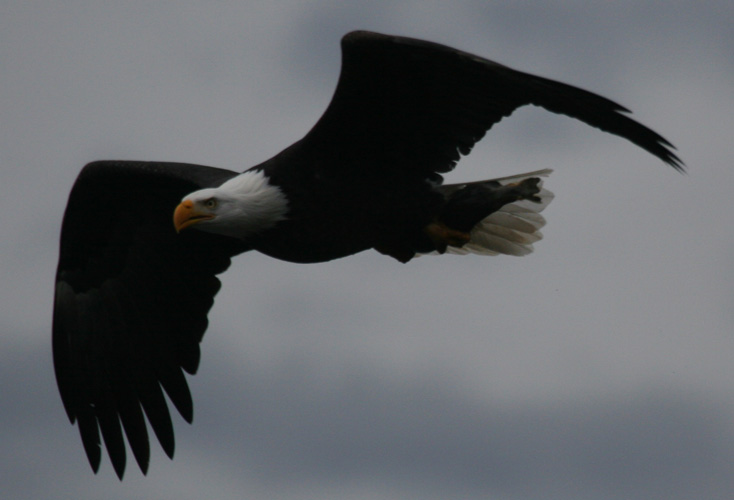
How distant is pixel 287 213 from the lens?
6.86 m

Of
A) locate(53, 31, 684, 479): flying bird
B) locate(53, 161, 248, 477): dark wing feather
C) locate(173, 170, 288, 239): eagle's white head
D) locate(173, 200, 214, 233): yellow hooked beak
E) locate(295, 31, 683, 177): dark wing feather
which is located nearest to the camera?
locate(295, 31, 683, 177): dark wing feather

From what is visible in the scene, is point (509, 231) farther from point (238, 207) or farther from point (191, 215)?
point (191, 215)

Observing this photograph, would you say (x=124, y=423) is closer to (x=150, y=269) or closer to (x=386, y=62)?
(x=150, y=269)

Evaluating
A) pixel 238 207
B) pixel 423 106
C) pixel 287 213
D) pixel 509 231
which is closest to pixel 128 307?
pixel 238 207

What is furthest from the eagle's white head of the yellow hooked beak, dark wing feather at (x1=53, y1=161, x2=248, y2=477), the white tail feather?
the white tail feather

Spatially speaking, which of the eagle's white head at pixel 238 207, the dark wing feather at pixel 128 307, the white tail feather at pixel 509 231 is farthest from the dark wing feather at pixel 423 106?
the dark wing feather at pixel 128 307

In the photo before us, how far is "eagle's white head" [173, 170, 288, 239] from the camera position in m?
6.86

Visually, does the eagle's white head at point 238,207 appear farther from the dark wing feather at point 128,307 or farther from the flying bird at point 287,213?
the dark wing feather at point 128,307

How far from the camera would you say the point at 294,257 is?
7.02 metres

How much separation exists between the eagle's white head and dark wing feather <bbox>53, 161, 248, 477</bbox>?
965mm

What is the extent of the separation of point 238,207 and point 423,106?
1084mm

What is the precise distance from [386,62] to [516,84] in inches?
26.2

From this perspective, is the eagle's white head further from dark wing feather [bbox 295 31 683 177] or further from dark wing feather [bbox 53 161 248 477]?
dark wing feather [bbox 53 161 248 477]

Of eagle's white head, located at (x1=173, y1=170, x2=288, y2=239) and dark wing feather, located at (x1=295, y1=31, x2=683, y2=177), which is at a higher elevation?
dark wing feather, located at (x1=295, y1=31, x2=683, y2=177)
